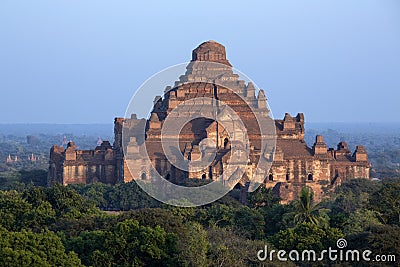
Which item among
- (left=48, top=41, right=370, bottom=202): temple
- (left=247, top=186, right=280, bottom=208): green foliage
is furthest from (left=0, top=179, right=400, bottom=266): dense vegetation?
(left=48, top=41, right=370, bottom=202): temple

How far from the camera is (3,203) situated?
48.0 metres

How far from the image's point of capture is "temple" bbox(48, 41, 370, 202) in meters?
66.8

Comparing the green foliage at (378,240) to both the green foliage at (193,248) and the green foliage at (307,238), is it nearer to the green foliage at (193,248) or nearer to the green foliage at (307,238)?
the green foliage at (307,238)

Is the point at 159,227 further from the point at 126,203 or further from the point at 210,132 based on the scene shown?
the point at 210,132

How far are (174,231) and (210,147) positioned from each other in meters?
26.9

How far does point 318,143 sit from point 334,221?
79.8 feet

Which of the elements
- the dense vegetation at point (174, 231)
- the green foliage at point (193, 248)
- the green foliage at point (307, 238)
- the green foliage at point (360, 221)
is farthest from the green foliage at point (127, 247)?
the green foliage at point (360, 221)

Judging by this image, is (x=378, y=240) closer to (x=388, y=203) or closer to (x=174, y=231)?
(x=174, y=231)

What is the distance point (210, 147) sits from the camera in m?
67.3

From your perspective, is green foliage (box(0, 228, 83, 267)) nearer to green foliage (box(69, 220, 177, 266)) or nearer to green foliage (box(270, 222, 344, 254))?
green foliage (box(69, 220, 177, 266))

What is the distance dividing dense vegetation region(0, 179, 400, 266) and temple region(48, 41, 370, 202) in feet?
39.1

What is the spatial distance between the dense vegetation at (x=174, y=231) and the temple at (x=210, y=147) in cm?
1192

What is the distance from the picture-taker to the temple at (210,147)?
66812 millimetres

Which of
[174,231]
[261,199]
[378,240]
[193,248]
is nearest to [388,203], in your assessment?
[261,199]
